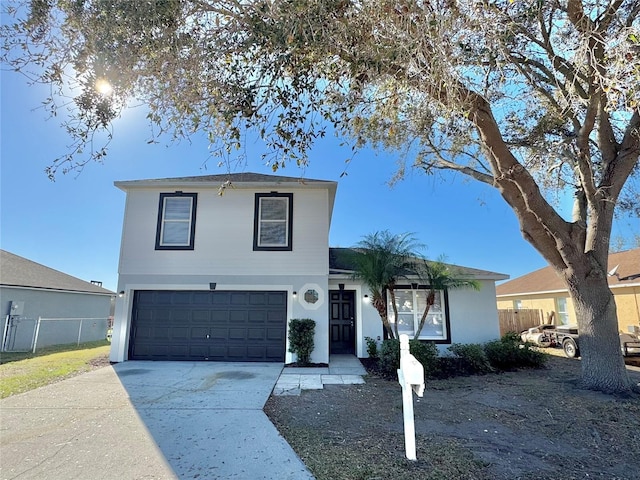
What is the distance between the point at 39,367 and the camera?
9414mm

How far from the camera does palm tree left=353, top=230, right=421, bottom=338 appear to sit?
954 centimetres

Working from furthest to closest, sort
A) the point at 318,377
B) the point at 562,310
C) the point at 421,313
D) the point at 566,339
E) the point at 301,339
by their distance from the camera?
the point at 562,310 < the point at 566,339 < the point at 421,313 < the point at 301,339 < the point at 318,377

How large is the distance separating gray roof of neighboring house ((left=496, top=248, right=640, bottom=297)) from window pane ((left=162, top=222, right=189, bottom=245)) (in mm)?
10971

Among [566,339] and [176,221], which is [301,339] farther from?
[566,339]

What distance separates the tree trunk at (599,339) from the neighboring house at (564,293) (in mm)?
3217

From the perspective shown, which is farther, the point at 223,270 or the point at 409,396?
the point at 223,270

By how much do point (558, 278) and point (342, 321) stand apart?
10.8m

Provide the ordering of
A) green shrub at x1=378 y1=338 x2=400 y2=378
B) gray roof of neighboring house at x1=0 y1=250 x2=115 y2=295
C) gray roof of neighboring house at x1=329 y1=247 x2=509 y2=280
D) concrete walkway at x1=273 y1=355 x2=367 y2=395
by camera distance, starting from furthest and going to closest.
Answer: gray roof of neighboring house at x1=0 y1=250 x2=115 y2=295 < gray roof of neighboring house at x1=329 y1=247 x2=509 y2=280 < green shrub at x1=378 y1=338 x2=400 y2=378 < concrete walkway at x1=273 y1=355 x2=367 y2=395

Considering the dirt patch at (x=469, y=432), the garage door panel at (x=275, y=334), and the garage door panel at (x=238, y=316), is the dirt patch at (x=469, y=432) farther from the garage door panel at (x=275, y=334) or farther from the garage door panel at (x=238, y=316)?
the garage door panel at (x=238, y=316)

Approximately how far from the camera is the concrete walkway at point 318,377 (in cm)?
728

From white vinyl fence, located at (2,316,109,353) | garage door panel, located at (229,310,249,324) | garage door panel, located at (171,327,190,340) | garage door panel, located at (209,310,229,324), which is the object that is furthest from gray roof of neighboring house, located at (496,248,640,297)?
white vinyl fence, located at (2,316,109,353)

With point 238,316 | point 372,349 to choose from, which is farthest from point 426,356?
point 238,316

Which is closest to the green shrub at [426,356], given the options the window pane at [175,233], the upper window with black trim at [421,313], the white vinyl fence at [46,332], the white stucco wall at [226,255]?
the upper window with black trim at [421,313]

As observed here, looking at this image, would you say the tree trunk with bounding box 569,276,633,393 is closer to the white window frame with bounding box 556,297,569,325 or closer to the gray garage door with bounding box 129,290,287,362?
the gray garage door with bounding box 129,290,287,362
